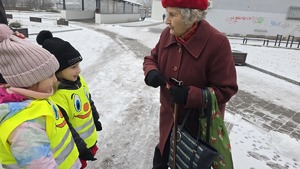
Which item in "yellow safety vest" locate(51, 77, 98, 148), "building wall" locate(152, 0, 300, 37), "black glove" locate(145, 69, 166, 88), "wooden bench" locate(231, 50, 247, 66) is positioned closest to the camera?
"yellow safety vest" locate(51, 77, 98, 148)

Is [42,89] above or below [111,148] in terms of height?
above

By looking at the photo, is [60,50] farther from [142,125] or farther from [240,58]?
[240,58]

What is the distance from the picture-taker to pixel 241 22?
21922mm

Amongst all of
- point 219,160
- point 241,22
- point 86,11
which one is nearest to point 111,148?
point 219,160

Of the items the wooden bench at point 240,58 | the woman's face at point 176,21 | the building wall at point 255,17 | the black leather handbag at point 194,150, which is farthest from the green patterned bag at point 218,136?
the building wall at point 255,17

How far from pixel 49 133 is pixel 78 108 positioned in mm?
510

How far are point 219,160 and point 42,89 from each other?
1.33 meters

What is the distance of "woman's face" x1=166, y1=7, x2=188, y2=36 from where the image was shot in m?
1.72

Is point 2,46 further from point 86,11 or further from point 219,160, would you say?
point 86,11

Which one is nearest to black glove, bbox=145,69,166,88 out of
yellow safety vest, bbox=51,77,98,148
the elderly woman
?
the elderly woman

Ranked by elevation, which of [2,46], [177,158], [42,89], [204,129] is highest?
[2,46]

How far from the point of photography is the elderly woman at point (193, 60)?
66.4 inches

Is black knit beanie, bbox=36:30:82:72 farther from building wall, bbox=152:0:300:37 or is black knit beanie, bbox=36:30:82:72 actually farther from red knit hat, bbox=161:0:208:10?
building wall, bbox=152:0:300:37

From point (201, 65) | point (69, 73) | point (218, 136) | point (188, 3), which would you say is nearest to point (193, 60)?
point (201, 65)
